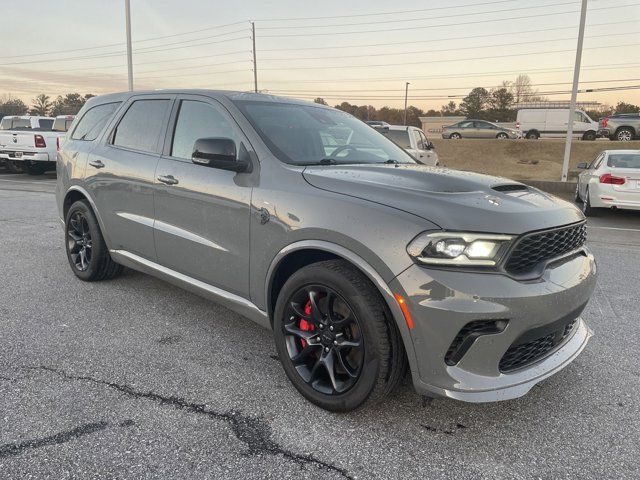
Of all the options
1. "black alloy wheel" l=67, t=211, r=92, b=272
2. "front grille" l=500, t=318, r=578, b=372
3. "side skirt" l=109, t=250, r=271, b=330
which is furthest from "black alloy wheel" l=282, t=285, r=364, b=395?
"black alloy wheel" l=67, t=211, r=92, b=272

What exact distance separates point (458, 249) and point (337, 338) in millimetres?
797

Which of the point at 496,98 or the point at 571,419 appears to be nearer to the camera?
the point at 571,419

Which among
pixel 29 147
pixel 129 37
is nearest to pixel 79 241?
pixel 29 147

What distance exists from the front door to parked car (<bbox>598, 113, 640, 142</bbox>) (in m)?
27.2

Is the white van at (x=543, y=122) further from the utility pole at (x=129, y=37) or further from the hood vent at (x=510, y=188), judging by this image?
the hood vent at (x=510, y=188)

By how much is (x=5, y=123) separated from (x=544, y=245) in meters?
20.5

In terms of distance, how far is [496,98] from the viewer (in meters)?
75.4

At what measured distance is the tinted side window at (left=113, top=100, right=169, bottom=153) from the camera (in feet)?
13.0

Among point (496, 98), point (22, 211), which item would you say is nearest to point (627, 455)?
point (22, 211)

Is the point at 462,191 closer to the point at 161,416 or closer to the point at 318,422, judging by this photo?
the point at 318,422

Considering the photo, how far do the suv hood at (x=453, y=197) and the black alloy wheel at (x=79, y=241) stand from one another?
112 inches

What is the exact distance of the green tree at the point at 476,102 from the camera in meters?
77.6

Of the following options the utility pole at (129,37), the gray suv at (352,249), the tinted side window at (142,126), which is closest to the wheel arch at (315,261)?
the gray suv at (352,249)

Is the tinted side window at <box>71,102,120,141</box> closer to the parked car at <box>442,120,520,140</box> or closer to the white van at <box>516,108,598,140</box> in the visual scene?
the parked car at <box>442,120,520,140</box>
